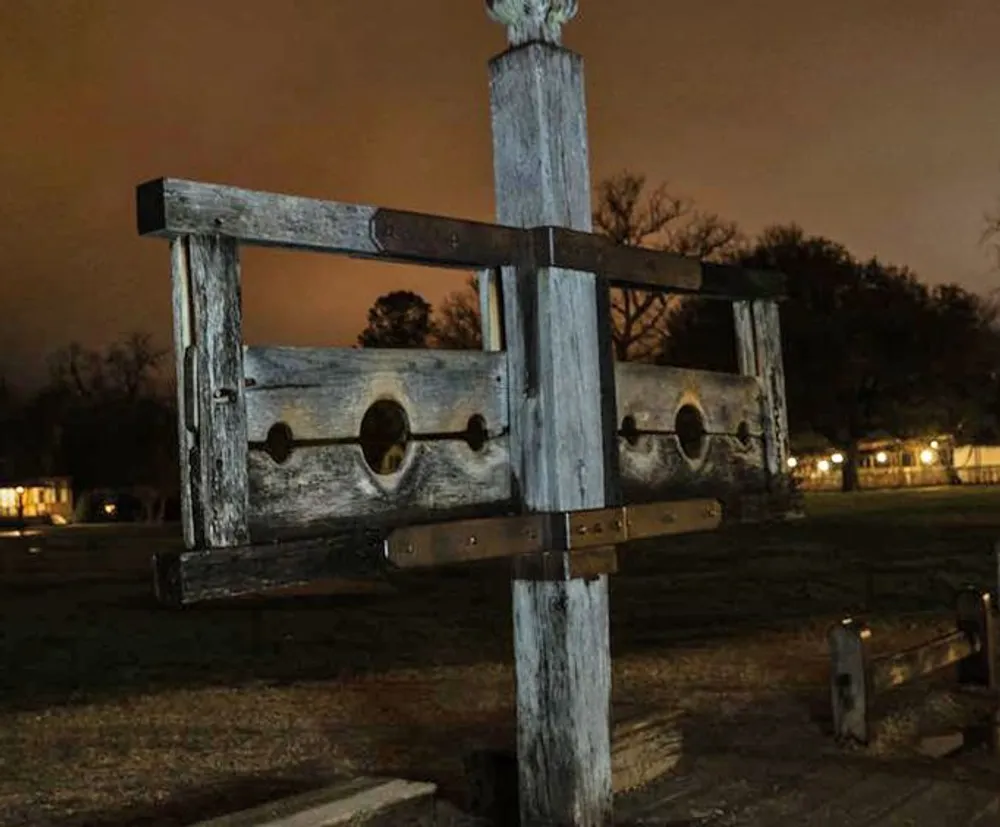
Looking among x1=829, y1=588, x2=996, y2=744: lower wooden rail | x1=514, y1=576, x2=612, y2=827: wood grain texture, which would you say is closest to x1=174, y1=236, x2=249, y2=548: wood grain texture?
x1=514, y1=576, x2=612, y2=827: wood grain texture

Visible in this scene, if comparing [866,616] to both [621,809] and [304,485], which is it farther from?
[304,485]

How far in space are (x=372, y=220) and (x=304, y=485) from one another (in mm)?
893

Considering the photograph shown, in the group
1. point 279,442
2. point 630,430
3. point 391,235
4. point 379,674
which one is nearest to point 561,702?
point 630,430

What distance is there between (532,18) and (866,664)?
453cm

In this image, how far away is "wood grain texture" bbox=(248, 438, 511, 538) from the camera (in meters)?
3.74

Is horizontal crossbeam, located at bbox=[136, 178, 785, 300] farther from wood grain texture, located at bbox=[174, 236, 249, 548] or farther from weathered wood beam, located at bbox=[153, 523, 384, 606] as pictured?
weathered wood beam, located at bbox=[153, 523, 384, 606]

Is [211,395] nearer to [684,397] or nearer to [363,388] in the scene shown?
[363,388]

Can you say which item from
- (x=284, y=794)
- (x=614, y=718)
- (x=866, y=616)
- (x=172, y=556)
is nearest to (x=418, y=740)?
(x=284, y=794)

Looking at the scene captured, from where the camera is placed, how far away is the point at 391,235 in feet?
13.8

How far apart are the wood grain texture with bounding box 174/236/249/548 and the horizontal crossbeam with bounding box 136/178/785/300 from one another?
98 millimetres

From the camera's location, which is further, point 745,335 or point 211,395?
point 745,335

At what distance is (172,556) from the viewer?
136 inches

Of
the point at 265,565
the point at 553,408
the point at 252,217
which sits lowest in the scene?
the point at 265,565

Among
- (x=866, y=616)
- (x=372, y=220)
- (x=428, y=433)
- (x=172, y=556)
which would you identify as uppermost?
(x=372, y=220)
